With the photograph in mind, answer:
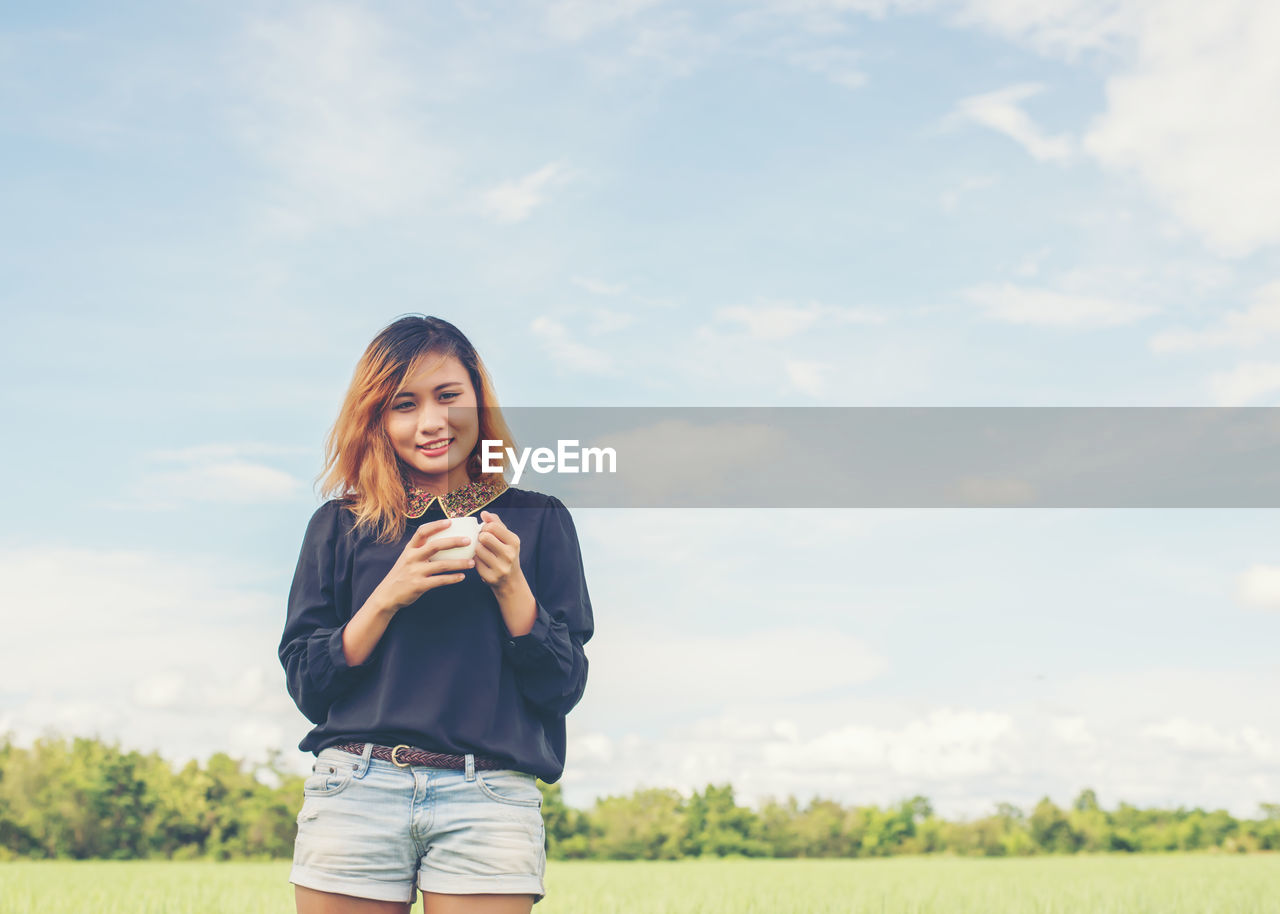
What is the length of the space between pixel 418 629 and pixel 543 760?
440 millimetres

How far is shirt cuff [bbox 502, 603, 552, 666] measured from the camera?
2562mm

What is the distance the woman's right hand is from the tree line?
2136 cm

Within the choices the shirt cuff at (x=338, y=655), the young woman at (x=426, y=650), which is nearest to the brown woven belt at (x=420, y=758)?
the young woman at (x=426, y=650)

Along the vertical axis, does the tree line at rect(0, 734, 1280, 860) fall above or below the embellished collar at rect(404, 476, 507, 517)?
below

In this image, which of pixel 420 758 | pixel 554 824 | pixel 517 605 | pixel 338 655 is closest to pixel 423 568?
pixel 517 605

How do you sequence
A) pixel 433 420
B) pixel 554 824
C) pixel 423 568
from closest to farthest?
pixel 423 568
pixel 433 420
pixel 554 824

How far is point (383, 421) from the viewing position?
2859 mm

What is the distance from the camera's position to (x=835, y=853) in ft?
81.9

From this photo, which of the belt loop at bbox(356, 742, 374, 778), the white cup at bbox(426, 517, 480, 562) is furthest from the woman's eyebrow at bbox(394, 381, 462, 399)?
the belt loop at bbox(356, 742, 374, 778)

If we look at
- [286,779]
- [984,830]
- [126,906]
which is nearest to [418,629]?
[126,906]

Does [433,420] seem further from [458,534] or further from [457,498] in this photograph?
[458,534]

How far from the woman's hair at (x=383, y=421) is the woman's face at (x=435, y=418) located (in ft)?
0.09

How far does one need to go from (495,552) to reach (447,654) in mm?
320

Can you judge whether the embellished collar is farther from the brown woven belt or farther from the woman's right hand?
the brown woven belt
